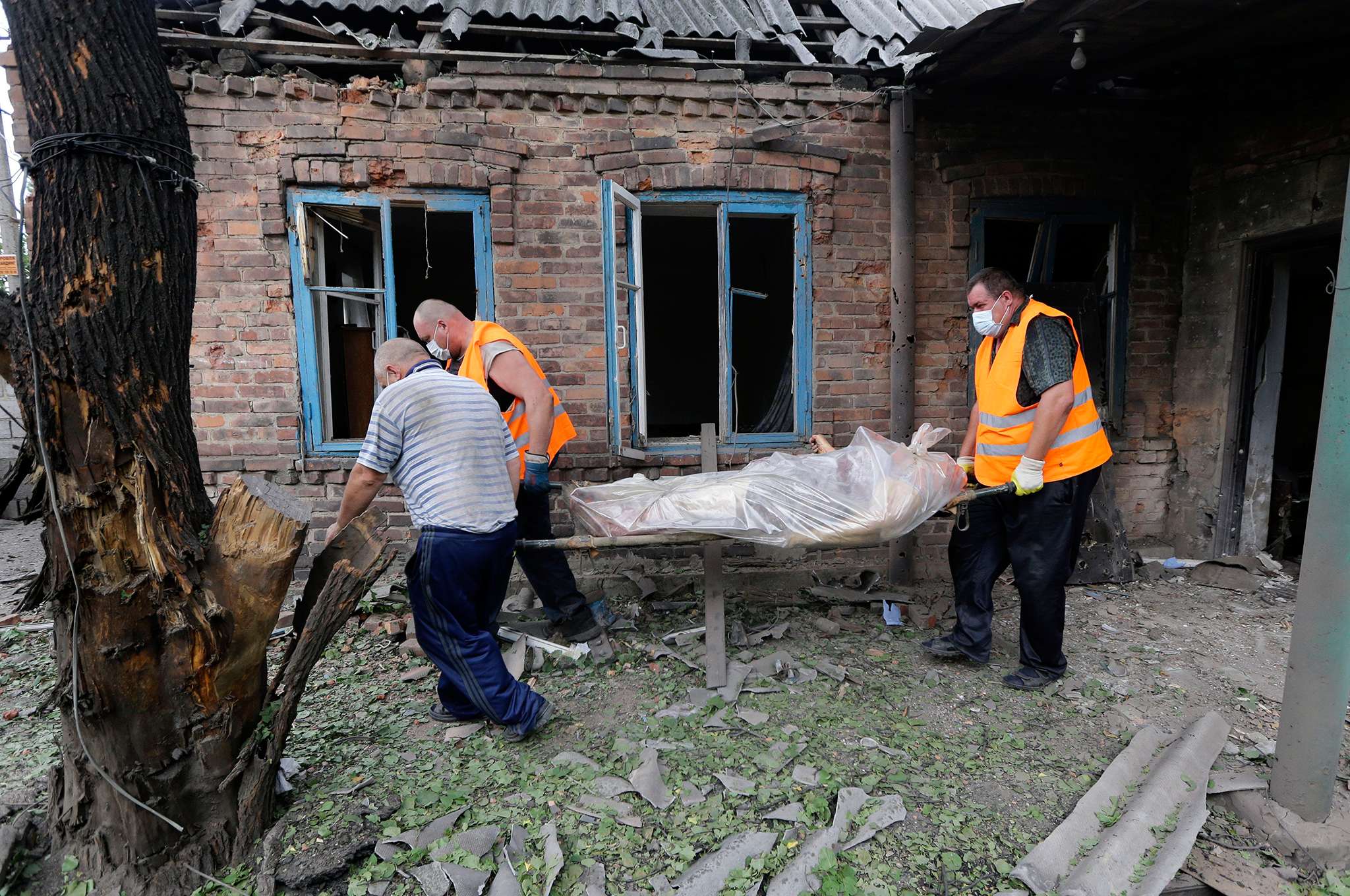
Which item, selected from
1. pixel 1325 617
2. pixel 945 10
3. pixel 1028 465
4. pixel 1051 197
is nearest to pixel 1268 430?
pixel 1051 197

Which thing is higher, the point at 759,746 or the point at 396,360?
the point at 396,360

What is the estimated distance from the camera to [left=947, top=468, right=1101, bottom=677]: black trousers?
9.95 ft

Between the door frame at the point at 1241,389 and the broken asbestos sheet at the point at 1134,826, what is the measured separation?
2950mm

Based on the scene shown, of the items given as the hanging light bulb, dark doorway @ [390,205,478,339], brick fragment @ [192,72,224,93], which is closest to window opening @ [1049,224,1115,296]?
the hanging light bulb

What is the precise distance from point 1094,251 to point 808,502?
152 inches

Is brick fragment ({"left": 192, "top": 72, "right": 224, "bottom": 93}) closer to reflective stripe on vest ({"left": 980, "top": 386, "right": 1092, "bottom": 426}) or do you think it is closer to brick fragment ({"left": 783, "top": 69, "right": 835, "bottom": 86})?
brick fragment ({"left": 783, "top": 69, "right": 835, "bottom": 86})

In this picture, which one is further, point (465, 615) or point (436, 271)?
point (436, 271)

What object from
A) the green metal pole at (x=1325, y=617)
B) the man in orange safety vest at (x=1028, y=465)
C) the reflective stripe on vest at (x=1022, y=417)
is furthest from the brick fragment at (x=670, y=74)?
the green metal pole at (x=1325, y=617)

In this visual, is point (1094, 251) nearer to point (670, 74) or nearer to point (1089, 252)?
point (1089, 252)

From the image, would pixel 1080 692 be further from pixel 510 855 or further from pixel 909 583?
pixel 510 855

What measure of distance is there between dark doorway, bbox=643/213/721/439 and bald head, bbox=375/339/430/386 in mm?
6596

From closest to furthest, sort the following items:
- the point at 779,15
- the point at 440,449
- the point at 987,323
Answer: the point at 440,449, the point at 987,323, the point at 779,15

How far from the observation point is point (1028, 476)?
9.65 ft

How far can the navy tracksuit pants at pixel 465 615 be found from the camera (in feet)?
8.63
